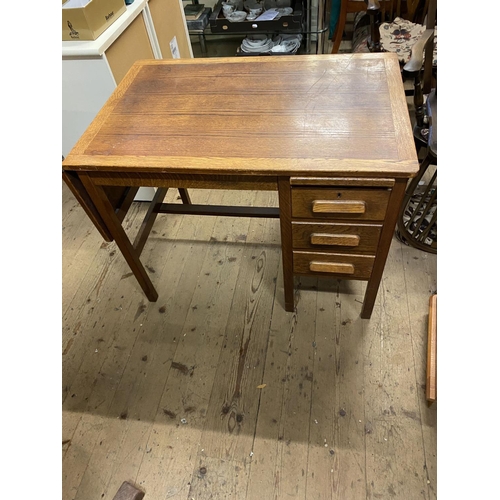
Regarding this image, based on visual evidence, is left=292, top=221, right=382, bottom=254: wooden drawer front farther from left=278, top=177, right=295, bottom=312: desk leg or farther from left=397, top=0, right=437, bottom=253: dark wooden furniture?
left=397, top=0, right=437, bottom=253: dark wooden furniture

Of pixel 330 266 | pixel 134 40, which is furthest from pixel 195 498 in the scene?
pixel 134 40

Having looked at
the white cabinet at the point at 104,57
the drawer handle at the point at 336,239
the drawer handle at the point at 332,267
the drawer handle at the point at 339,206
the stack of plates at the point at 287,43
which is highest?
the white cabinet at the point at 104,57

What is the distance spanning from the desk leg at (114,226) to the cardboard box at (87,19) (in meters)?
0.73

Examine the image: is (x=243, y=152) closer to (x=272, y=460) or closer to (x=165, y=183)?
(x=165, y=183)

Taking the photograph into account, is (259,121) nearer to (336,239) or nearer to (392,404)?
(336,239)

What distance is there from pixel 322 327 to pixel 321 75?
0.93m

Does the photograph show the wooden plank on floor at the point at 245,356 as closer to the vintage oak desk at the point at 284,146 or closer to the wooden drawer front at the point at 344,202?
the vintage oak desk at the point at 284,146

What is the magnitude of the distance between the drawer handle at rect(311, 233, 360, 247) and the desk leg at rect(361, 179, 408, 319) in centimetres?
8

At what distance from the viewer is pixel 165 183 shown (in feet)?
3.50

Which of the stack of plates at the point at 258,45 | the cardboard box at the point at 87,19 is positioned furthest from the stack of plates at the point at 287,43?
the cardboard box at the point at 87,19

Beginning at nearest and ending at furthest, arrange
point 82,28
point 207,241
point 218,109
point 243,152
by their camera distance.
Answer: point 243,152, point 218,109, point 82,28, point 207,241

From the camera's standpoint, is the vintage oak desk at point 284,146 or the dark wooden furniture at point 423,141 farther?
the dark wooden furniture at point 423,141

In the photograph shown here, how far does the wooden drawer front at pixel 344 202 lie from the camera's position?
3.16 ft

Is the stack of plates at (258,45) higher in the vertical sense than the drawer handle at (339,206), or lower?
lower
